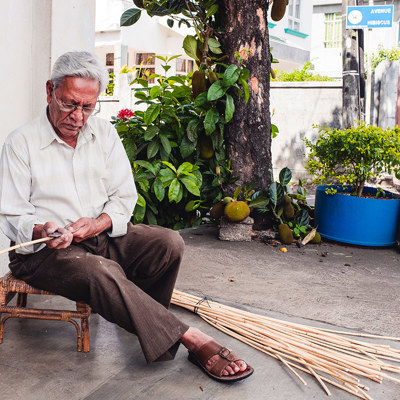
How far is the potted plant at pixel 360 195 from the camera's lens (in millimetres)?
4402

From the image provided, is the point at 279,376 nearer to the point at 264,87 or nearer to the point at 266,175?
the point at 266,175

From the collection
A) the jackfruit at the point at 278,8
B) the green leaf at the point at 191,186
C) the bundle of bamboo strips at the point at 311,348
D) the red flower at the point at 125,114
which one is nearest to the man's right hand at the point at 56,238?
the bundle of bamboo strips at the point at 311,348

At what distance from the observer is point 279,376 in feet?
7.41

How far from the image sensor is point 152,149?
454cm

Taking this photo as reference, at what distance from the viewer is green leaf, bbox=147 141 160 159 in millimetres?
4520

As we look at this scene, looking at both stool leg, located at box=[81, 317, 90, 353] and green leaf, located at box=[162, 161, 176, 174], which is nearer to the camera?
stool leg, located at box=[81, 317, 90, 353]

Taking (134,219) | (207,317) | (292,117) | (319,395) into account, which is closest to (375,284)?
(207,317)

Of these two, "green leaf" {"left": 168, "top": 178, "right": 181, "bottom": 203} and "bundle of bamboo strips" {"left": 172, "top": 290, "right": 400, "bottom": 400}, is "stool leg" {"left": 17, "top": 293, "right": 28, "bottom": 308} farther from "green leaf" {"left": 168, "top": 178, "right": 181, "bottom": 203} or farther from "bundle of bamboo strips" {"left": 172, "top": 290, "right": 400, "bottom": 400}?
"green leaf" {"left": 168, "top": 178, "right": 181, "bottom": 203}

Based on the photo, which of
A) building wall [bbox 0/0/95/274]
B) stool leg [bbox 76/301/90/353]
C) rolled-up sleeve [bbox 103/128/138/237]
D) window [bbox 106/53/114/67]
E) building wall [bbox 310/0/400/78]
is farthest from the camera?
building wall [bbox 310/0/400/78]

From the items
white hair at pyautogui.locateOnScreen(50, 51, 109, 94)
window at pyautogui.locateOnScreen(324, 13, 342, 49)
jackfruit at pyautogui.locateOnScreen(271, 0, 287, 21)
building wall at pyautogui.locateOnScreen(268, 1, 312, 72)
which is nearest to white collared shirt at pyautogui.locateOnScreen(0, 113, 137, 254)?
white hair at pyautogui.locateOnScreen(50, 51, 109, 94)

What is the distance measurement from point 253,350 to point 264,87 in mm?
2882

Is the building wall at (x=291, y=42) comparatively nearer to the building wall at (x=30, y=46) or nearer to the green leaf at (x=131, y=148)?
the green leaf at (x=131, y=148)

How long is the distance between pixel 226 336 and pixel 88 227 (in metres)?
0.86

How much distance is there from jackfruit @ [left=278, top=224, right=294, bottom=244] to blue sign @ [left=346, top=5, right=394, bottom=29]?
326 cm
